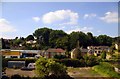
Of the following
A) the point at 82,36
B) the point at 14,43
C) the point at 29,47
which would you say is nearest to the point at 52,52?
the point at 29,47

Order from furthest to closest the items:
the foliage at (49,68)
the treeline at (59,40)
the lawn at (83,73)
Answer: the treeline at (59,40) < the lawn at (83,73) < the foliage at (49,68)

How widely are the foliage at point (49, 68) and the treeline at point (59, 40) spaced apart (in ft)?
31.4

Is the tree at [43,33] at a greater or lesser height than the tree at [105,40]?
greater

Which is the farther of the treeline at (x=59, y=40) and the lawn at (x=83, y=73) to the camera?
the treeline at (x=59, y=40)

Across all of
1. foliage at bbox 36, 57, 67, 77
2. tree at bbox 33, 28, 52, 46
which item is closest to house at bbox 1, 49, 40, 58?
tree at bbox 33, 28, 52, 46

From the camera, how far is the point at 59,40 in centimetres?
1738

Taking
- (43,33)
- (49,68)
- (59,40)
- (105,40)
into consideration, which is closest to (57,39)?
(59,40)

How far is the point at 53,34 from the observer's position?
19688mm

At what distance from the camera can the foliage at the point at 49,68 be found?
703cm

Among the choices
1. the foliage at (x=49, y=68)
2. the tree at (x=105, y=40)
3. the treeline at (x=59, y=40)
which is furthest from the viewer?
the tree at (x=105, y=40)

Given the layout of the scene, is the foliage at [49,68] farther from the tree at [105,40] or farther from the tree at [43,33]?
the tree at [43,33]

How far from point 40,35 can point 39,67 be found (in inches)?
547

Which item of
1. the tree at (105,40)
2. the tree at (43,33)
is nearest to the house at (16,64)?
the tree at (43,33)

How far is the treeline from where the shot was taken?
17.2 metres
